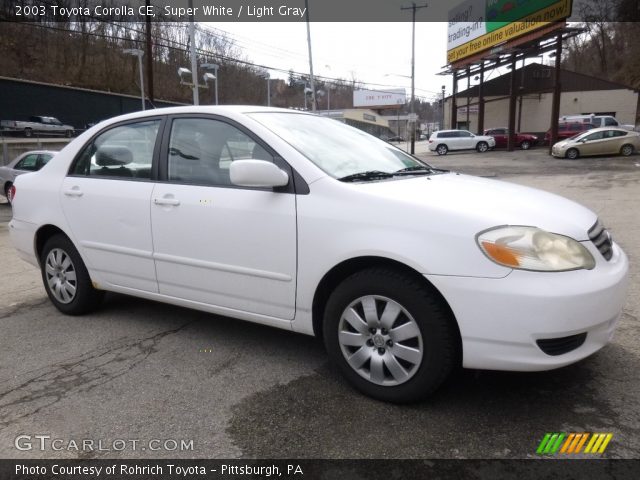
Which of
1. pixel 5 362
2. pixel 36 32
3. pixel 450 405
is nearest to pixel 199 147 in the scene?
pixel 5 362

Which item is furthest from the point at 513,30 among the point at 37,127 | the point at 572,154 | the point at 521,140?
the point at 37,127

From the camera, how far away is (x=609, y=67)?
190ft

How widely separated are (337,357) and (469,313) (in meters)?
0.82

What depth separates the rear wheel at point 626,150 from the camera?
23797 millimetres

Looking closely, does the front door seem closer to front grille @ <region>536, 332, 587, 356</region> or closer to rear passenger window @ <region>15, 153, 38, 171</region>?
front grille @ <region>536, 332, 587, 356</region>

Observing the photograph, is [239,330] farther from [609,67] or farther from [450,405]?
[609,67]

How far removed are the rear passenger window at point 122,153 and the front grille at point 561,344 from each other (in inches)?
109

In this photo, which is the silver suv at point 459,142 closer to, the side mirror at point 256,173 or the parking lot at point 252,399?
the parking lot at point 252,399

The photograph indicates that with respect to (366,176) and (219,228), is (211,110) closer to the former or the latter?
(219,228)

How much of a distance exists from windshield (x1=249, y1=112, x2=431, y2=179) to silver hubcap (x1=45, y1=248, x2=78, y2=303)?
82.8 inches

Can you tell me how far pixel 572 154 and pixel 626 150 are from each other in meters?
2.31

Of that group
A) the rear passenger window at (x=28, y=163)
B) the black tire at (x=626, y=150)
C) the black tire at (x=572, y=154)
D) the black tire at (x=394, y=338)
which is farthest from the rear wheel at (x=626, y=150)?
the black tire at (x=394, y=338)

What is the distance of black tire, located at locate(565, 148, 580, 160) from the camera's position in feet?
80.0

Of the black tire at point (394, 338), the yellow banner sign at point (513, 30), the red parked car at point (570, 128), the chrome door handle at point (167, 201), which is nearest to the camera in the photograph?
the black tire at point (394, 338)
